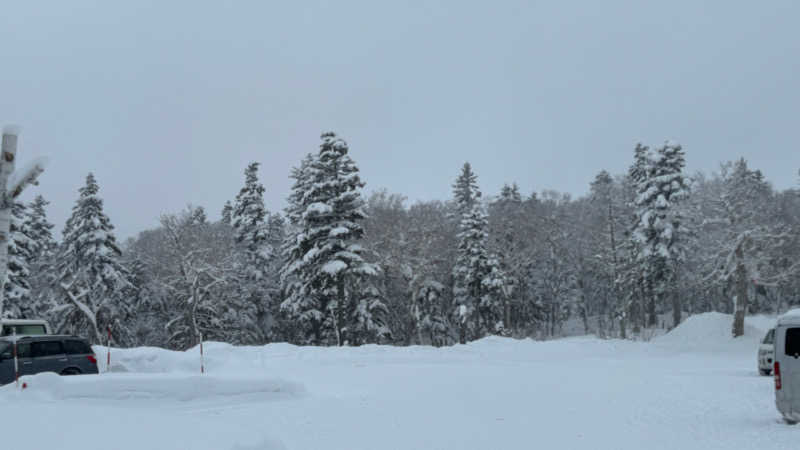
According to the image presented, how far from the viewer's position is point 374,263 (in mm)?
42906

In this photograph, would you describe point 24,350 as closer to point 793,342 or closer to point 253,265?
point 793,342

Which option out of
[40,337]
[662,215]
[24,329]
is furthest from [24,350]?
[662,215]

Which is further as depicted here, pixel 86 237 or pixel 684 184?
pixel 684 184

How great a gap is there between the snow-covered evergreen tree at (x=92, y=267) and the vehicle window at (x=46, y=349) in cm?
2607

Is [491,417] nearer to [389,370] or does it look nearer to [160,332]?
[389,370]

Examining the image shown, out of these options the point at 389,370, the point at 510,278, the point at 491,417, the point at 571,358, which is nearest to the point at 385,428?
the point at 491,417

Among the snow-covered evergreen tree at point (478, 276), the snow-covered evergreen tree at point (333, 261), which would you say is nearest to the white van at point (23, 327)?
the snow-covered evergreen tree at point (333, 261)

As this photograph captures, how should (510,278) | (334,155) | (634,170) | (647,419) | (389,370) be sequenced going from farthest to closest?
(634,170), (510,278), (334,155), (389,370), (647,419)

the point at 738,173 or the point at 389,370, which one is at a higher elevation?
the point at 738,173

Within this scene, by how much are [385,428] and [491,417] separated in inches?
93.9

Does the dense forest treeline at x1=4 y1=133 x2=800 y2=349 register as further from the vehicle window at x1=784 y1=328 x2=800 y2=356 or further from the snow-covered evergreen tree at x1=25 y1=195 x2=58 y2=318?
the vehicle window at x1=784 y1=328 x2=800 y2=356

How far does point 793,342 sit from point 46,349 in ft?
58.2

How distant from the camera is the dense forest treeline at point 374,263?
1511 inches

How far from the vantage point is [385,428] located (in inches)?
424
